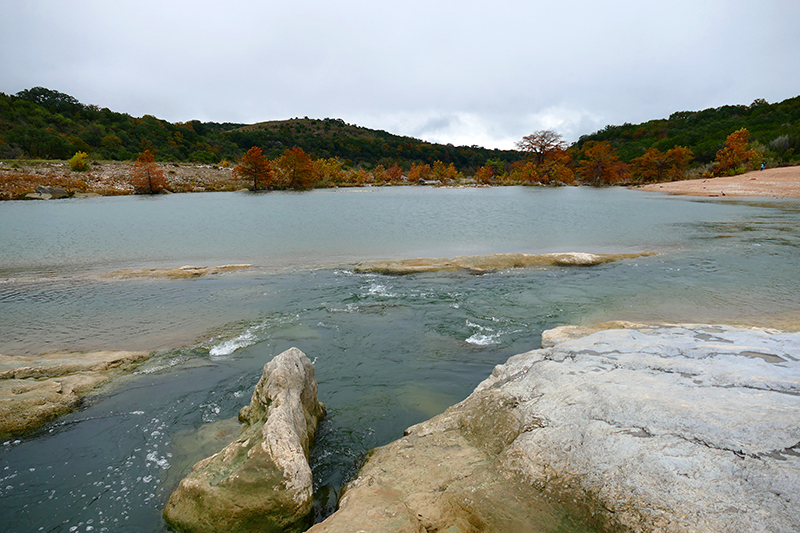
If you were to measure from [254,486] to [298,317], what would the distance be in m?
5.66

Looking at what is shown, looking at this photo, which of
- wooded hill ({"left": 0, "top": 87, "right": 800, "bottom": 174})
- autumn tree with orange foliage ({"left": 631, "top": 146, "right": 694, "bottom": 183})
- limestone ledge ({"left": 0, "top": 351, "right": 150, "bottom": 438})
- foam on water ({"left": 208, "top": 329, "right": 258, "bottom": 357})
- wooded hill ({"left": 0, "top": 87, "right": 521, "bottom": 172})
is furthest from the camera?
autumn tree with orange foliage ({"left": 631, "top": 146, "right": 694, "bottom": 183})

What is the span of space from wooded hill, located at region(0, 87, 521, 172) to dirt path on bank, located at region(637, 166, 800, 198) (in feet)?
196

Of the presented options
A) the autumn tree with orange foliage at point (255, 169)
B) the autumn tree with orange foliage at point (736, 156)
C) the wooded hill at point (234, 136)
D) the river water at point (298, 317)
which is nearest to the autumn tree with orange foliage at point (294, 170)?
the autumn tree with orange foliage at point (255, 169)

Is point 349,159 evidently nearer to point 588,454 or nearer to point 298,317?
point 298,317

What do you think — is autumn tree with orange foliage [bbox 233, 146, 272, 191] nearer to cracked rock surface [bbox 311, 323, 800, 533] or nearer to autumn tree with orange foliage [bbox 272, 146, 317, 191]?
autumn tree with orange foliage [bbox 272, 146, 317, 191]

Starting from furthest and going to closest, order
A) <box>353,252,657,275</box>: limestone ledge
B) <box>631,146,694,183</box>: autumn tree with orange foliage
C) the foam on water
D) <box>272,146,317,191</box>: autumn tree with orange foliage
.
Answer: <box>631,146,694,183</box>: autumn tree with orange foliage → <box>272,146,317,191</box>: autumn tree with orange foliage → <box>353,252,657,275</box>: limestone ledge → the foam on water

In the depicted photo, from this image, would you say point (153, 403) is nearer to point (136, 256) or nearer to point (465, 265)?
point (465, 265)

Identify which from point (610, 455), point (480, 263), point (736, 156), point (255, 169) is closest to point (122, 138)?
point (255, 169)

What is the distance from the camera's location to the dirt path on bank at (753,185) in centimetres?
3706

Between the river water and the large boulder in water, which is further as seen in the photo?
the river water

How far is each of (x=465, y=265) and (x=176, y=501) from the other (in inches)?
405

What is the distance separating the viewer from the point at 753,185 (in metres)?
40.1

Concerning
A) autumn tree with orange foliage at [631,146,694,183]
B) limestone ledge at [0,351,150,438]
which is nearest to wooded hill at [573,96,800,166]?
autumn tree with orange foliage at [631,146,694,183]

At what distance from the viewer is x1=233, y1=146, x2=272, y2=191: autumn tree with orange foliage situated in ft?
169
